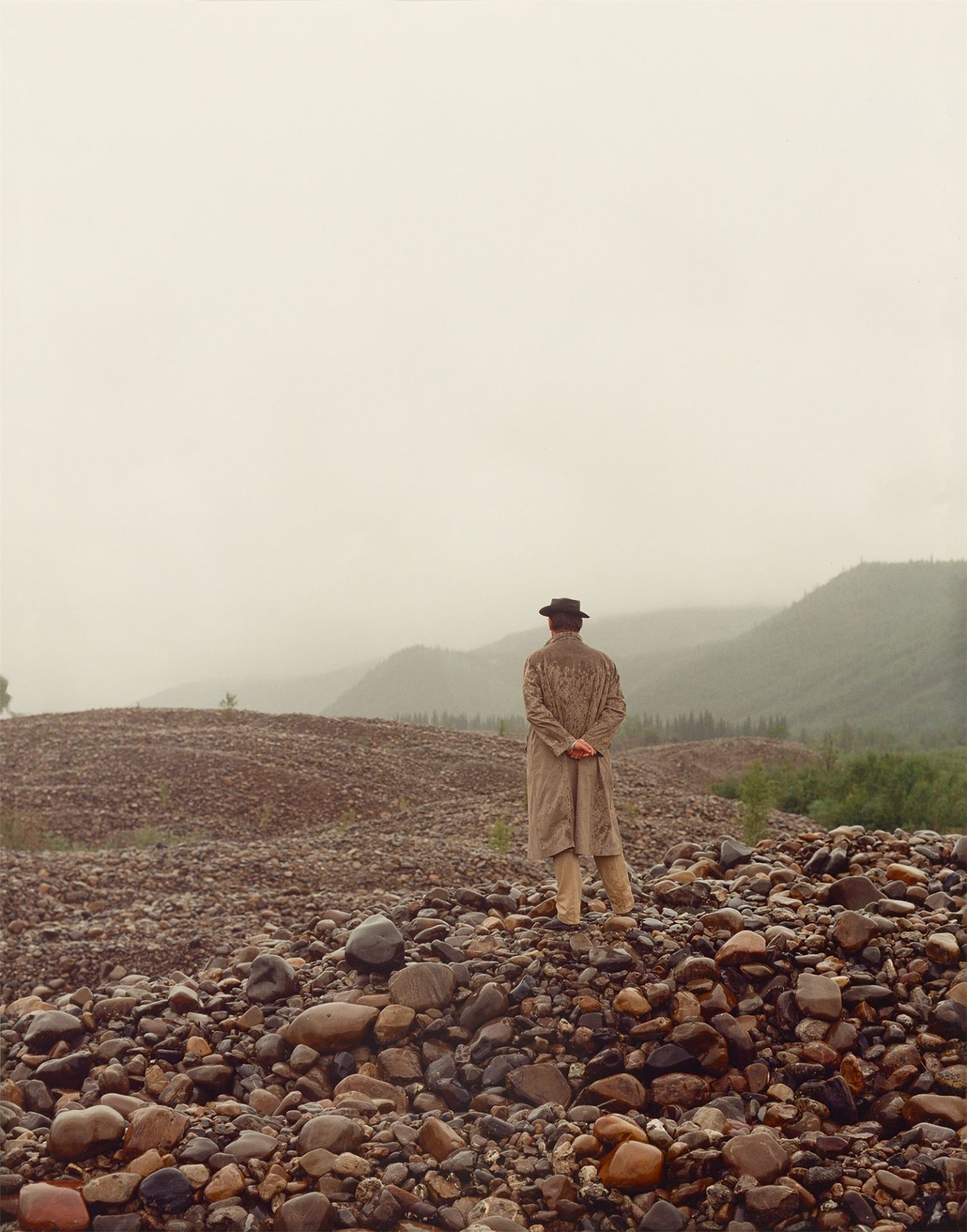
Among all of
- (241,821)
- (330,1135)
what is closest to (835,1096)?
(330,1135)

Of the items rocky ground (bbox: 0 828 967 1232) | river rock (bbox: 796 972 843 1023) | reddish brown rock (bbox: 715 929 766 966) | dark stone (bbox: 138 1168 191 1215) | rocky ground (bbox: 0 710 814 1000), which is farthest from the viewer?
rocky ground (bbox: 0 710 814 1000)

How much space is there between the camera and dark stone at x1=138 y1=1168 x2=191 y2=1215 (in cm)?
411

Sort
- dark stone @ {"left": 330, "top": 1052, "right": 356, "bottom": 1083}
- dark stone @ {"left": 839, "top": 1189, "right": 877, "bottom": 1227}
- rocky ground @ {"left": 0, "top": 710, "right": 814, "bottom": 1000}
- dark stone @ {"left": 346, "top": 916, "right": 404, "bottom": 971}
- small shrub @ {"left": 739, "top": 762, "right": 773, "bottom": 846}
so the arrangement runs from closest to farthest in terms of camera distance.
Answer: dark stone @ {"left": 839, "top": 1189, "right": 877, "bottom": 1227}
dark stone @ {"left": 330, "top": 1052, "right": 356, "bottom": 1083}
dark stone @ {"left": 346, "top": 916, "right": 404, "bottom": 971}
rocky ground @ {"left": 0, "top": 710, "right": 814, "bottom": 1000}
small shrub @ {"left": 739, "top": 762, "right": 773, "bottom": 846}

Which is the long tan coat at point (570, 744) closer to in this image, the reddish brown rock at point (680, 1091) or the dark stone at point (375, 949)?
the dark stone at point (375, 949)

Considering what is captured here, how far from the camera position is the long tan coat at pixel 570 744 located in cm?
636

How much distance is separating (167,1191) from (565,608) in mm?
4359

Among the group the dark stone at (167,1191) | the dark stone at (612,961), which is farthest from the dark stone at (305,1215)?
the dark stone at (612,961)

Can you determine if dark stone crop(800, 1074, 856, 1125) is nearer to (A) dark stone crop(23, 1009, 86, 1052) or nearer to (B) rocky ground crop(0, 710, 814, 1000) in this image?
(A) dark stone crop(23, 1009, 86, 1052)

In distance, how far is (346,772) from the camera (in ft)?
60.4

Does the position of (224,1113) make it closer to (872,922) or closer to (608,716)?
(608,716)

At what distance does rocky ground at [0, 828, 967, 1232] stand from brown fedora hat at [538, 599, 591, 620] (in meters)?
2.35

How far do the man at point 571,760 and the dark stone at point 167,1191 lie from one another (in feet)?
9.77


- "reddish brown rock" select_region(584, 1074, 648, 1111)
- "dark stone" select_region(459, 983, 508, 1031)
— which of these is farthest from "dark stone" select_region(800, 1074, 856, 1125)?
"dark stone" select_region(459, 983, 508, 1031)

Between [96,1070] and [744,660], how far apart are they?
331 ft
